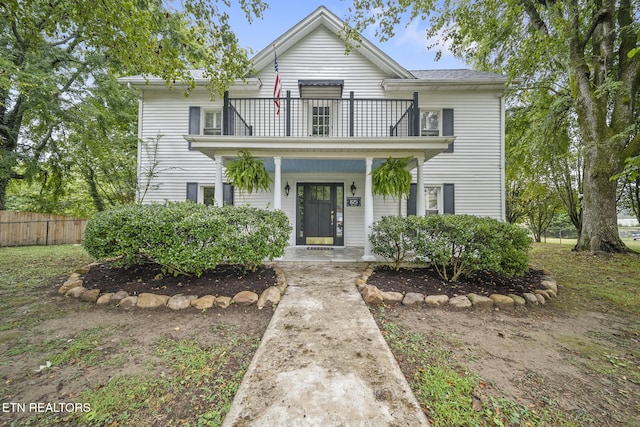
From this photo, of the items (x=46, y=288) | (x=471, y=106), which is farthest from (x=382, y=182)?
(x=46, y=288)

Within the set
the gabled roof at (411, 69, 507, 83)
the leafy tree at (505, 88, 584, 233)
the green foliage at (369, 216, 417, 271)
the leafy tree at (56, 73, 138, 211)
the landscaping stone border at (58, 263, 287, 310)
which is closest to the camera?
the landscaping stone border at (58, 263, 287, 310)

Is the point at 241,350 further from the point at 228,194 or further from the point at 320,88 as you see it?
the point at 320,88

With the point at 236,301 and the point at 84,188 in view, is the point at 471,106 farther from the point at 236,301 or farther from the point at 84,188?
the point at 84,188

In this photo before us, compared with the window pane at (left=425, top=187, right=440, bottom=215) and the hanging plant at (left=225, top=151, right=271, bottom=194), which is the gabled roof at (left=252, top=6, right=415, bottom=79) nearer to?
the window pane at (left=425, top=187, right=440, bottom=215)

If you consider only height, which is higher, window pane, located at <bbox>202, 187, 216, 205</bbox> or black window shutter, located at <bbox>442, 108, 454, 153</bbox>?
black window shutter, located at <bbox>442, 108, 454, 153</bbox>

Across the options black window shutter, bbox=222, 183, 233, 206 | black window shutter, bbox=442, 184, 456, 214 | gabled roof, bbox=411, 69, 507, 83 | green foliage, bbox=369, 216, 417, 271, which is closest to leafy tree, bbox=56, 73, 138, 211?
black window shutter, bbox=222, 183, 233, 206

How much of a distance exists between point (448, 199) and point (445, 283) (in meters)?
4.59

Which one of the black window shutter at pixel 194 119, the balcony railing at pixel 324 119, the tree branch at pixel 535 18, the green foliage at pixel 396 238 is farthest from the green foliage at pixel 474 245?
the tree branch at pixel 535 18

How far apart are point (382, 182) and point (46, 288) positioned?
6.31 metres

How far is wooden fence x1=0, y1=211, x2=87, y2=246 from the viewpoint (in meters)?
8.81

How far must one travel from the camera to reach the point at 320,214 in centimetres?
789

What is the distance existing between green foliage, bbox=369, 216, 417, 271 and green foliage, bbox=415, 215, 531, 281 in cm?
20

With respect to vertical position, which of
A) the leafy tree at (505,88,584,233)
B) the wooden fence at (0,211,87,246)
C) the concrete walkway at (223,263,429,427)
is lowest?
the concrete walkway at (223,263,429,427)

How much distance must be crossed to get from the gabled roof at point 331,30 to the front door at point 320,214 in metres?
3.99
